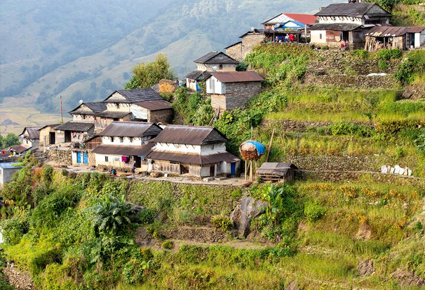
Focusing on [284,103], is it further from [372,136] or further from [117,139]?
[117,139]

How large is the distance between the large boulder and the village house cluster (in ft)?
7.17

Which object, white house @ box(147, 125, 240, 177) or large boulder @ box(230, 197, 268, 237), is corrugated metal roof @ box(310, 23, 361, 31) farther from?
large boulder @ box(230, 197, 268, 237)

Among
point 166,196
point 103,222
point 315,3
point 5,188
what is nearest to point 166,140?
point 166,196

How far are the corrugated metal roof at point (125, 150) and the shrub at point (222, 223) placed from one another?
9485 millimetres

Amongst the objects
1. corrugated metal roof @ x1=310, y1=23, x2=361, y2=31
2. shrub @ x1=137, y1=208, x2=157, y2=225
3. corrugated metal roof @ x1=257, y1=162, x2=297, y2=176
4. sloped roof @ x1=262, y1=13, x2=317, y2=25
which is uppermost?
sloped roof @ x1=262, y1=13, x2=317, y2=25

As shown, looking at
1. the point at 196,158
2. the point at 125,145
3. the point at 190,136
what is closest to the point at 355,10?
the point at 190,136

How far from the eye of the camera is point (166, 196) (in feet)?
136

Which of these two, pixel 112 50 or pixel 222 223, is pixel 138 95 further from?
pixel 112 50

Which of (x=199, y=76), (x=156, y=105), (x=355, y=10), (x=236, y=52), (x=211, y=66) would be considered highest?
(x=355, y=10)

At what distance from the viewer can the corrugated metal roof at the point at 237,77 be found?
4759cm

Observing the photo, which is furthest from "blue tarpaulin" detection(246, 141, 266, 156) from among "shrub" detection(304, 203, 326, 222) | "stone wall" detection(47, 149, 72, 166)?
"stone wall" detection(47, 149, 72, 166)

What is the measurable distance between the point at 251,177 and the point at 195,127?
603 centimetres

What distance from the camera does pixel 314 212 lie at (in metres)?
36.0

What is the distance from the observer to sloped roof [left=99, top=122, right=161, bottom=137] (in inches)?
1852
